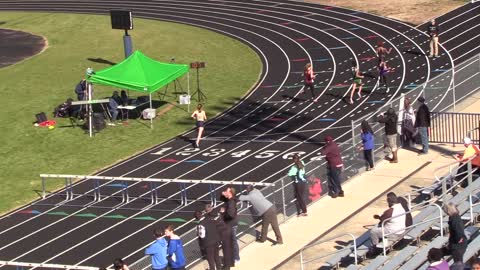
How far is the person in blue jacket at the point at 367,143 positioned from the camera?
29641mm

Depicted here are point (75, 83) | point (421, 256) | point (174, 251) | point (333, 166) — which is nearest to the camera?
point (421, 256)

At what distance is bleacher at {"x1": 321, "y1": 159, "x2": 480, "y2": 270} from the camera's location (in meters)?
20.4

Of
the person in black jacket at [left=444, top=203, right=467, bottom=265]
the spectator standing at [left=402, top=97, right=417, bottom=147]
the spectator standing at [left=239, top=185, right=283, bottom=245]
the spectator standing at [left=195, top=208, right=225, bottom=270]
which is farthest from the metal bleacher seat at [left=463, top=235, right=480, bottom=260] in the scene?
the spectator standing at [left=402, top=97, right=417, bottom=147]

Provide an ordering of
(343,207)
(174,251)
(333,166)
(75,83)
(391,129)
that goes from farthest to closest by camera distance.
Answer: (75,83) < (391,129) < (333,166) < (343,207) < (174,251)

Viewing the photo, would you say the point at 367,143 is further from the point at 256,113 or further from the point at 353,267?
the point at 256,113

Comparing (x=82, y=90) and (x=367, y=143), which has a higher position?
(x=367, y=143)

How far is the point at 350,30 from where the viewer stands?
55.9 meters

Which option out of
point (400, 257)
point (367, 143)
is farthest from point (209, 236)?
point (367, 143)

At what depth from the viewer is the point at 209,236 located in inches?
882

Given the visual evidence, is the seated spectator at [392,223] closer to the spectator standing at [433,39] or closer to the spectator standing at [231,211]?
the spectator standing at [231,211]

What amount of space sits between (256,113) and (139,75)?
4.58 m

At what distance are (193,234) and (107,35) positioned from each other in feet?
118

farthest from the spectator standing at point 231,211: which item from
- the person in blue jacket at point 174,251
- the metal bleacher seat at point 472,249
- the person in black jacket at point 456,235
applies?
the person in black jacket at point 456,235

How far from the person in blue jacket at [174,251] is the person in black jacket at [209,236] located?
79 cm
